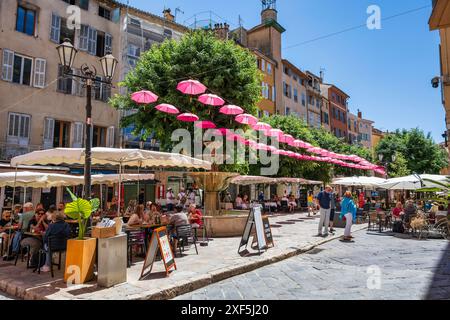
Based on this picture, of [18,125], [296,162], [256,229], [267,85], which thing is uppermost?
[267,85]

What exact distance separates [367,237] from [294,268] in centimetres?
646

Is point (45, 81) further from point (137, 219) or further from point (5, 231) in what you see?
point (137, 219)

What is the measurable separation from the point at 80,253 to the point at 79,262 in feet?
0.46

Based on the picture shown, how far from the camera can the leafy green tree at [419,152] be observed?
4125cm

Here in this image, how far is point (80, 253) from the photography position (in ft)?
18.3

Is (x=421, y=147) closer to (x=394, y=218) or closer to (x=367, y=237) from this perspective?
(x=394, y=218)

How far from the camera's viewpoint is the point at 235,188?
31500 mm

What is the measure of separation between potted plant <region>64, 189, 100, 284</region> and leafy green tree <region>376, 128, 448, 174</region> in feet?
136

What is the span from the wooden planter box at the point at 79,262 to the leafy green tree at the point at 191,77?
33.8ft

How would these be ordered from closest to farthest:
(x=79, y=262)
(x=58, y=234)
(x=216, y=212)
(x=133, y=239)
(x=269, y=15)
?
(x=79, y=262)
(x=58, y=234)
(x=133, y=239)
(x=216, y=212)
(x=269, y=15)

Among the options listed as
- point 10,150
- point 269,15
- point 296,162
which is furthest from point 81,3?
point 269,15

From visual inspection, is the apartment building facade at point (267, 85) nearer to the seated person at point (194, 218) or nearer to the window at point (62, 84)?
the window at point (62, 84)

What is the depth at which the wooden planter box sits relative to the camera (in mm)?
5523
